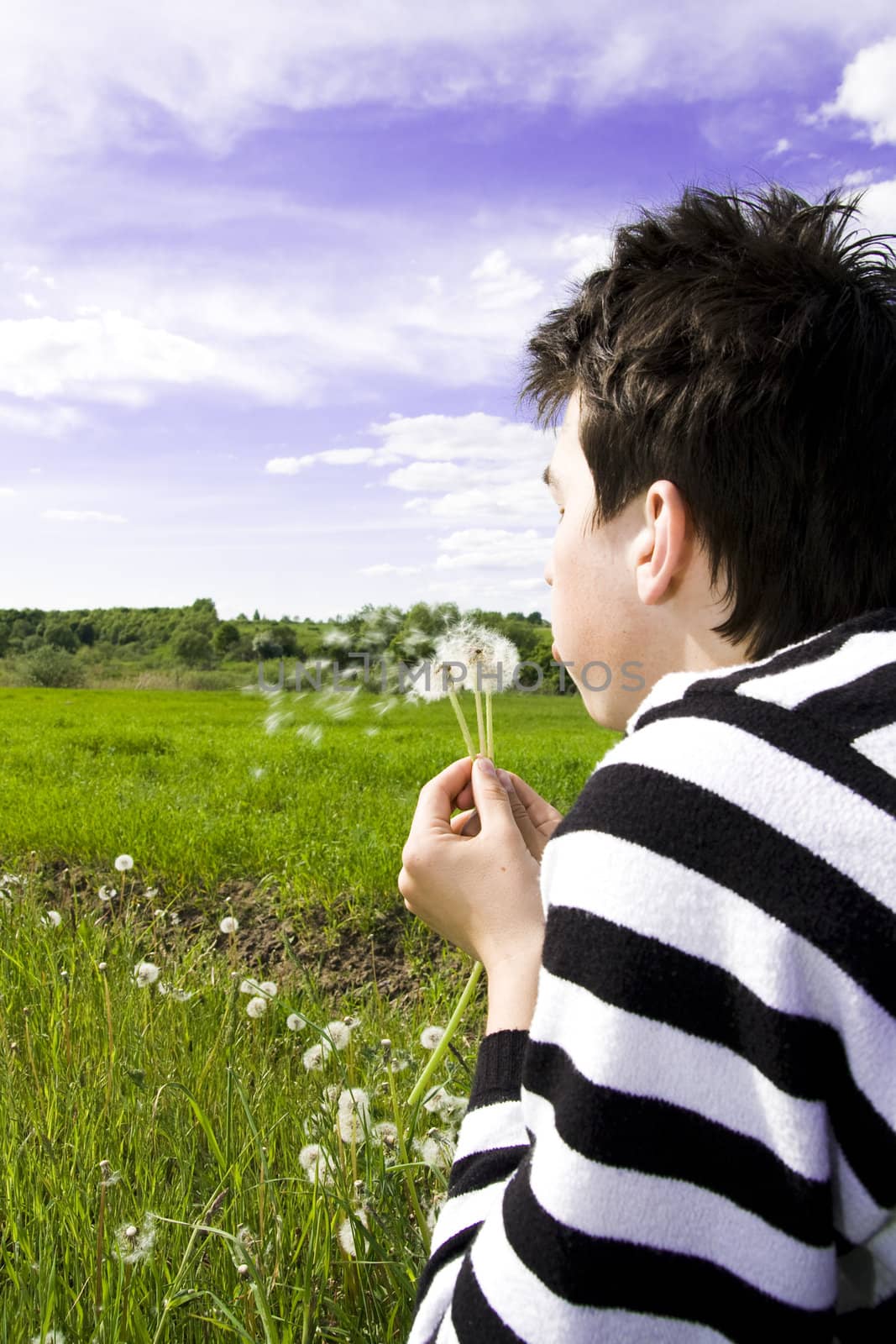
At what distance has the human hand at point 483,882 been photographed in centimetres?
113

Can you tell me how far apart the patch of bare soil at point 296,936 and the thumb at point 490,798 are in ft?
4.88

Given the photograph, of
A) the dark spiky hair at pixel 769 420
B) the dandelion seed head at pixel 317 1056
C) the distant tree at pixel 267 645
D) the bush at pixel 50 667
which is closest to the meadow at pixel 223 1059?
the dandelion seed head at pixel 317 1056

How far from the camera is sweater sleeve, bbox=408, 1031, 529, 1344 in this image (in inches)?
35.3

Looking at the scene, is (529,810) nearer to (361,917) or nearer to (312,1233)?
(312,1233)

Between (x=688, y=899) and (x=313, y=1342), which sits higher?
(x=688, y=899)

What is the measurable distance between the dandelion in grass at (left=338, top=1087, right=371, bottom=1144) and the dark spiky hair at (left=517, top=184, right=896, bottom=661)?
980 mm

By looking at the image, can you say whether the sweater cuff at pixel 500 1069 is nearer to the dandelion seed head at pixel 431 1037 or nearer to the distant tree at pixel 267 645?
the dandelion seed head at pixel 431 1037

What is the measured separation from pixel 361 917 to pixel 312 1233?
181cm

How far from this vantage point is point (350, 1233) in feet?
4.74

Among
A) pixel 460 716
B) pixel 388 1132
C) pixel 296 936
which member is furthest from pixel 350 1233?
pixel 296 936

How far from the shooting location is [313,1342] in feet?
4.69

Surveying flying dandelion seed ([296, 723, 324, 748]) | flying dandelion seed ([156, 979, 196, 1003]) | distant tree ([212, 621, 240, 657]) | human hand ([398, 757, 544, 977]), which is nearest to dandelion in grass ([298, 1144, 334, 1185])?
human hand ([398, 757, 544, 977])

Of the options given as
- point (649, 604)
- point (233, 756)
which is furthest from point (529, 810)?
point (233, 756)

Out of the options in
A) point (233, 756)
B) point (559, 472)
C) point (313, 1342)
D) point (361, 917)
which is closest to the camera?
point (559, 472)
